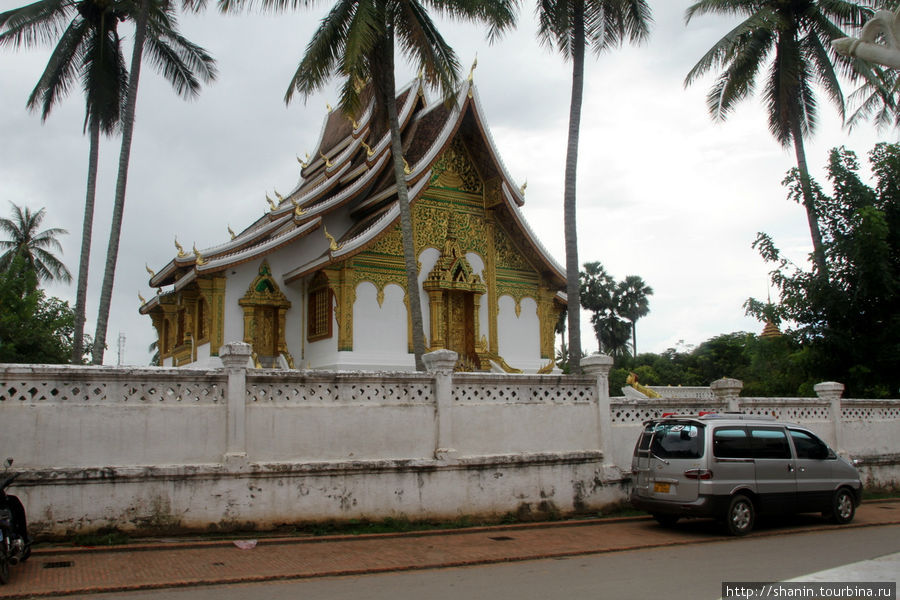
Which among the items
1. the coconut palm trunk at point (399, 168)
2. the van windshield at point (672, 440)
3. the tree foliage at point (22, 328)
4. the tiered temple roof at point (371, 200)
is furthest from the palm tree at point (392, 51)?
the tree foliage at point (22, 328)

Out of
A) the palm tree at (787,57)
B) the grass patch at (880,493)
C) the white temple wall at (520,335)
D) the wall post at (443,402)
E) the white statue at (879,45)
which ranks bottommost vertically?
the grass patch at (880,493)

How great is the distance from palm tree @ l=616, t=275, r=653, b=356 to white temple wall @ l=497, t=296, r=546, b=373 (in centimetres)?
3859

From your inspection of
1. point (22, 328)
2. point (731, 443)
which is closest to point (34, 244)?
point (22, 328)

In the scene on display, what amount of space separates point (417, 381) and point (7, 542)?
5239 millimetres

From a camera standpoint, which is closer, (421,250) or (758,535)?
(758,535)

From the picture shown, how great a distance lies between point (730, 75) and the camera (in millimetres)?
21438

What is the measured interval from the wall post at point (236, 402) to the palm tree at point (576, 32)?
7240mm

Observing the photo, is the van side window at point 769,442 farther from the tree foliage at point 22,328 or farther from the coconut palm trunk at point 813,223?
the tree foliage at point 22,328

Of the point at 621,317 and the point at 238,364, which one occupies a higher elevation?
the point at 621,317

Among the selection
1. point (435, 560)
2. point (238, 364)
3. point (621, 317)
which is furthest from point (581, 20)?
point (621, 317)

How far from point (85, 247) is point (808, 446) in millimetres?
16082

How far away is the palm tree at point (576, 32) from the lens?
14.8m

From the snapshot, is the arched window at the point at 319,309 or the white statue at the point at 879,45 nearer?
the white statue at the point at 879,45

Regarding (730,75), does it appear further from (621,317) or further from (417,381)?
(621,317)
